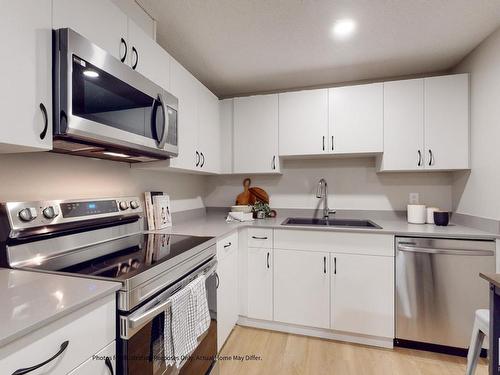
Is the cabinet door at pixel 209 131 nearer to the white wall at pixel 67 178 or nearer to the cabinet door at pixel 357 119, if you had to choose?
the white wall at pixel 67 178

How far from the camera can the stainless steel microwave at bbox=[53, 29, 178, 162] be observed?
93 cm

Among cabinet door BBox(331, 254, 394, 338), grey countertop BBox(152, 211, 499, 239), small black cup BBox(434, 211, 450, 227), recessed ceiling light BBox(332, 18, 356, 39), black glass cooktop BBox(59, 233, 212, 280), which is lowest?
cabinet door BBox(331, 254, 394, 338)

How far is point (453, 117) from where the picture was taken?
6.63 ft

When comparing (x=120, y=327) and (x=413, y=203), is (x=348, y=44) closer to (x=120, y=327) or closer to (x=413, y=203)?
(x=413, y=203)

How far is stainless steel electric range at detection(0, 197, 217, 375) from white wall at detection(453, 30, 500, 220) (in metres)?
1.93

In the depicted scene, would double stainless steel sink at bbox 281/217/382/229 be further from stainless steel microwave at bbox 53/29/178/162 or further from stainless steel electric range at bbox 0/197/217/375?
stainless steel microwave at bbox 53/29/178/162

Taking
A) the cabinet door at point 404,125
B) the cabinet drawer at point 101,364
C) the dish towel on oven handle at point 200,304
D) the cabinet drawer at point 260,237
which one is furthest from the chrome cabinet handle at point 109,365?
the cabinet door at point 404,125

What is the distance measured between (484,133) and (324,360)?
6.41 feet

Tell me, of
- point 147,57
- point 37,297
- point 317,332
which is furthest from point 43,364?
point 317,332

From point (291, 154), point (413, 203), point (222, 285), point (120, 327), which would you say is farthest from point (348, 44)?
point (120, 327)

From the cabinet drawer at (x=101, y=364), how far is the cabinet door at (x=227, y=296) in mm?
907

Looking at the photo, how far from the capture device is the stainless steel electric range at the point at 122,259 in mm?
881

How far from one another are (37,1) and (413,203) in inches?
109

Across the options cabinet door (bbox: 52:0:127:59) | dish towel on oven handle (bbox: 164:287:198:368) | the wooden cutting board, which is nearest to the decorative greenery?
the wooden cutting board
